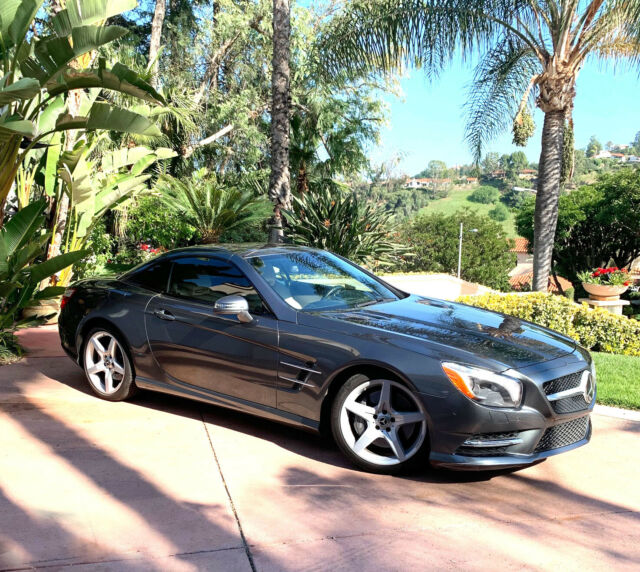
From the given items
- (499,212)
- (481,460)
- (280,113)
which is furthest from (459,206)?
(481,460)

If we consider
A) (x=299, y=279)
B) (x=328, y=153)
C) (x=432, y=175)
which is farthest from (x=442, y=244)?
(x=432, y=175)

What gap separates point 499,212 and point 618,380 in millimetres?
99486

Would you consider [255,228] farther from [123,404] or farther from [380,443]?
[380,443]

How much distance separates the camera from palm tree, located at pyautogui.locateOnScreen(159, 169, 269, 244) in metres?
14.0

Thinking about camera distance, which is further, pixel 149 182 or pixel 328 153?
pixel 328 153

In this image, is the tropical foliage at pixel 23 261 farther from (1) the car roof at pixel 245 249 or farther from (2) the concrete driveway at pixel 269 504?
(2) the concrete driveway at pixel 269 504

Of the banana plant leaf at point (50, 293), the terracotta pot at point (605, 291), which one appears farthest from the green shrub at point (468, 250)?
the banana plant leaf at point (50, 293)

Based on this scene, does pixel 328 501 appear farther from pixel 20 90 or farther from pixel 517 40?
pixel 517 40

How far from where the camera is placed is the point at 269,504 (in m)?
3.79

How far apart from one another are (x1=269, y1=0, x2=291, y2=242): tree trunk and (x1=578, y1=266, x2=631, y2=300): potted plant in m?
7.87

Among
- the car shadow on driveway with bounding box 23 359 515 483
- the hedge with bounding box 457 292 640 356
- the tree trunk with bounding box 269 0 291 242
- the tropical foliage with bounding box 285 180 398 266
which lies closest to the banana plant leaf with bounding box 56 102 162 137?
the car shadow on driveway with bounding box 23 359 515 483

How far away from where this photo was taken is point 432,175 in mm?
149500

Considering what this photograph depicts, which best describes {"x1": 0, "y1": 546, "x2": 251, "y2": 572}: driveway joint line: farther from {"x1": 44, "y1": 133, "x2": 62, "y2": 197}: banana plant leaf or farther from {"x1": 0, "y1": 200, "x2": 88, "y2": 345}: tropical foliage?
{"x1": 44, "y1": 133, "x2": 62, "y2": 197}: banana plant leaf

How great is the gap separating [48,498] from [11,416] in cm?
172
